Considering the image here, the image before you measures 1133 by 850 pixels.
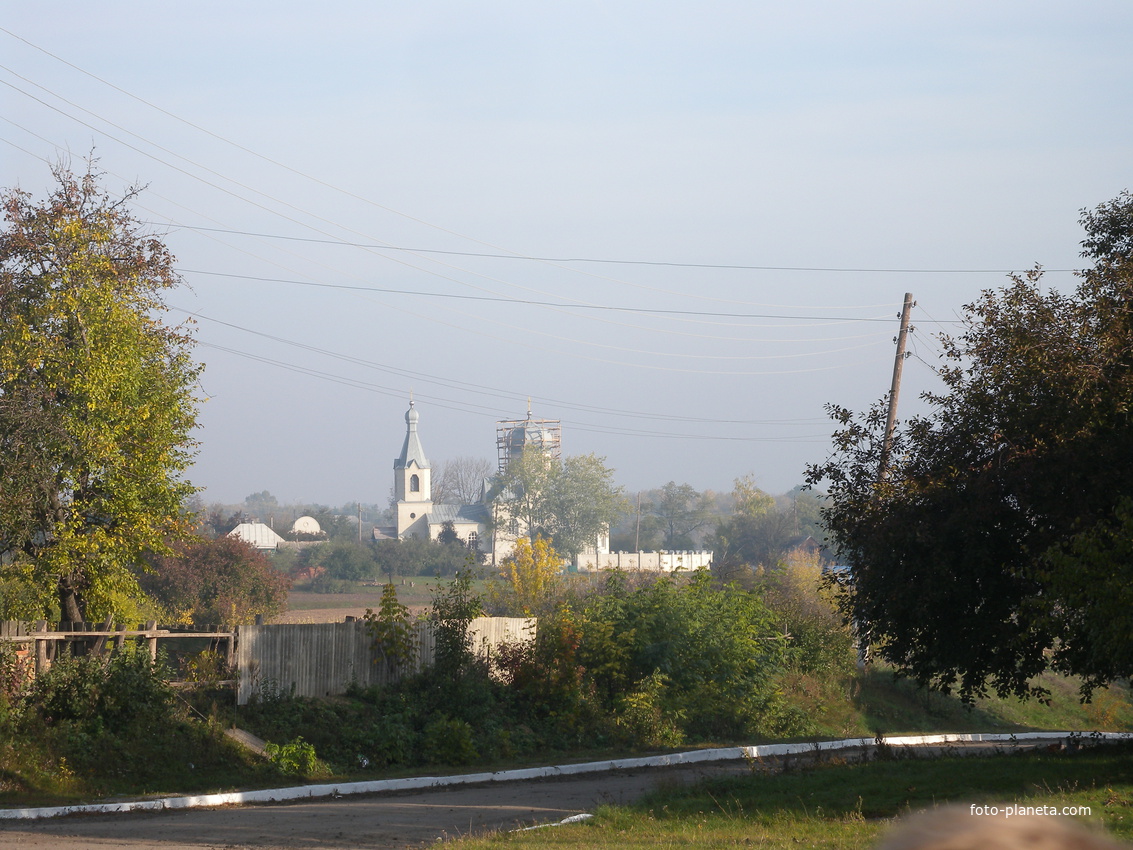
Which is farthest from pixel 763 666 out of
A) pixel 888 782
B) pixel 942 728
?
pixel 888 782

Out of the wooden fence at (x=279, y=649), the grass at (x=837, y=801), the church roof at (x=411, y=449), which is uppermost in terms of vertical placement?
the church roof at (x=411, y=449)

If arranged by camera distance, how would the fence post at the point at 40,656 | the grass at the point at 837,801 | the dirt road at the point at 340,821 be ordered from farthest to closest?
the fence post at the point at 40,656 → the dirt road at the point at 340,821 → the grass at the point at 837,801

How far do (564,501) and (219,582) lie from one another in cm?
7836

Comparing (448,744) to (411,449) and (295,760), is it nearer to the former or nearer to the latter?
(295,760)

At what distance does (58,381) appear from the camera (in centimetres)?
1919

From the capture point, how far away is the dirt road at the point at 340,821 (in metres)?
11.9

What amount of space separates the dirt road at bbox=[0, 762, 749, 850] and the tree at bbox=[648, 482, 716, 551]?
13069cm

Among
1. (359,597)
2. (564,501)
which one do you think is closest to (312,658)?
(359,597)

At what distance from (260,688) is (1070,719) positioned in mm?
29337

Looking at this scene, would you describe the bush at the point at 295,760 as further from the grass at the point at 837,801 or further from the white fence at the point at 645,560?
the white fence at the point at 645,560

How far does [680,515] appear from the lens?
14900cm

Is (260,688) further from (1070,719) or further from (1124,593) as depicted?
(1070,719)

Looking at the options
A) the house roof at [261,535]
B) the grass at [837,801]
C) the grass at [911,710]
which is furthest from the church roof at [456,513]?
the grass at [837,801]

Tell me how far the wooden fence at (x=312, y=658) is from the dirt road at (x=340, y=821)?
4790 millimetres
